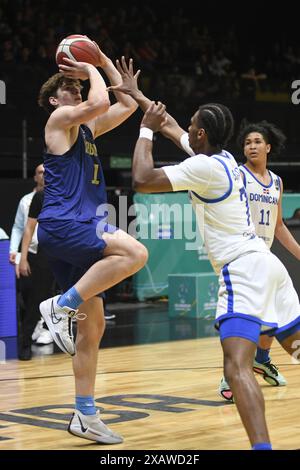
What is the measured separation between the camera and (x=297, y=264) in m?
12.7

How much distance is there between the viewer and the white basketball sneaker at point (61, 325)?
532 cm

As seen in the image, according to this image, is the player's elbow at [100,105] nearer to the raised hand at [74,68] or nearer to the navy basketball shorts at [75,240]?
the raised hand at [74,68]

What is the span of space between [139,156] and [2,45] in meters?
12.9

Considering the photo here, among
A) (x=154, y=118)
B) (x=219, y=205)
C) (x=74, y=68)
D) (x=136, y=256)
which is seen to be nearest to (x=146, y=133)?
(x=154, y=118)

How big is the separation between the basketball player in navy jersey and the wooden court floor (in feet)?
1.10

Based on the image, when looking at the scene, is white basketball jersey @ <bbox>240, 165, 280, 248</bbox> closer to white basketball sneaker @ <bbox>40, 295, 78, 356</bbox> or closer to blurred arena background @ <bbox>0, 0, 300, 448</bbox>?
white basketball sneaker @ <bbox>40, 295, 78, 356</bbox>

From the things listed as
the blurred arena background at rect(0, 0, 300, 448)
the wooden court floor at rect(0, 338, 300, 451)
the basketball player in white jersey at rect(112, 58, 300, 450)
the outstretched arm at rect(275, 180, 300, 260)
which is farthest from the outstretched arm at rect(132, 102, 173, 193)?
the blurred arena background at rect(0, 0, 300, 448)

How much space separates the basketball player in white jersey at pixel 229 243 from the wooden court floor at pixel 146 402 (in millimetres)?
976

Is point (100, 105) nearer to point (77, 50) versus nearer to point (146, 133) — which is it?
point (77, 50)

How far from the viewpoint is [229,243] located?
15.7 ft

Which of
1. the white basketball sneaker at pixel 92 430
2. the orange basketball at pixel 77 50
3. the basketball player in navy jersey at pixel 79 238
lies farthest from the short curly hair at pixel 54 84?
the white basketball sneaker at pixel 92 430

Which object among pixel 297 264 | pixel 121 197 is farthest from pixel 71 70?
pixel 121 197

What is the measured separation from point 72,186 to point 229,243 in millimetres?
1211
